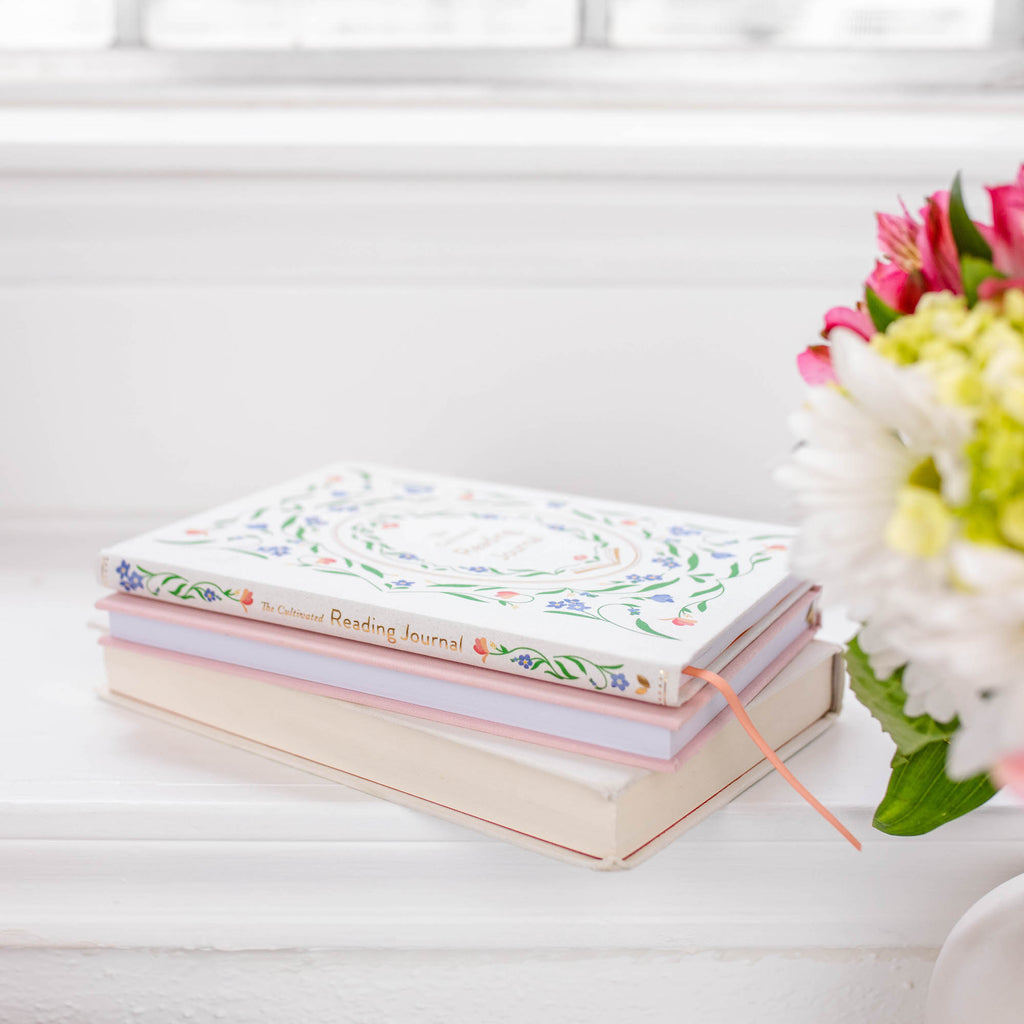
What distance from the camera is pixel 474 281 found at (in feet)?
2.96

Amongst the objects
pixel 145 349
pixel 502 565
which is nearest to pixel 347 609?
pixel 502 565

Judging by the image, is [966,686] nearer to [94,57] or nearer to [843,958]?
[843,958]

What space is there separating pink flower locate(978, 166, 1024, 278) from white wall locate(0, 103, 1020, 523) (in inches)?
19.2

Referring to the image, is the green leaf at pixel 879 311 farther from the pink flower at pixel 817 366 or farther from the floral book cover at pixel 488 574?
the floral book cover at pixel 488 574

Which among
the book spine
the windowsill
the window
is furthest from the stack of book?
the window

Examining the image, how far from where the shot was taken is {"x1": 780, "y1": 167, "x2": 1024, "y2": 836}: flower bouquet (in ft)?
0.99

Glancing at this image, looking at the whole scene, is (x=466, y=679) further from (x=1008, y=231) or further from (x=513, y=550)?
(x=1008, y=231)

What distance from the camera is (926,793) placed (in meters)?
0.50

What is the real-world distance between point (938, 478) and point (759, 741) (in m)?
0.21

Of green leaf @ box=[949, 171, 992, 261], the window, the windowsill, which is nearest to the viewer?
green leaf @ box=[949, 171, 992, 261]

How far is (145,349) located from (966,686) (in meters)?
0.77

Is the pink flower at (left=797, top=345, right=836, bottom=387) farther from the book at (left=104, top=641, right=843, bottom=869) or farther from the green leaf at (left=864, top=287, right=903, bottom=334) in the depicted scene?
the book at (left=104, top=641, right=843, bottom=869)

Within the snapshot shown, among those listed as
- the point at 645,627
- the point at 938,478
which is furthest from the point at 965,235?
the point at 645,627

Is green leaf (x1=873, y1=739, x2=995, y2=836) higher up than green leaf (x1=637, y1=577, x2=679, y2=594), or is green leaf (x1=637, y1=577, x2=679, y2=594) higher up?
green leaf (x1=637, y1=577, x2=679, y2=594)
